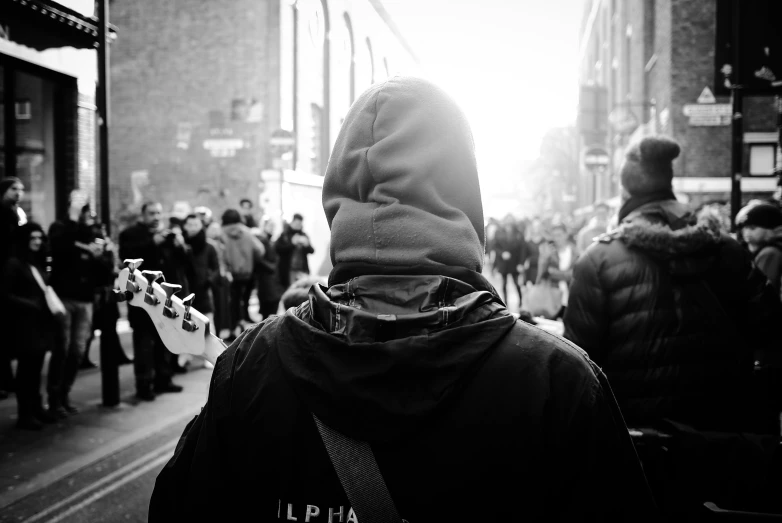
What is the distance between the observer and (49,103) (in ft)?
38.4

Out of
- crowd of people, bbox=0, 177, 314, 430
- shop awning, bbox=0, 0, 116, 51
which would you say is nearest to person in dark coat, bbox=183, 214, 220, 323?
crowd of people, bbox=0, 177, 314, 430

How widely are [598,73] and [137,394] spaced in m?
37.4

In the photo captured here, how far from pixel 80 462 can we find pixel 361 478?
17.0 feet

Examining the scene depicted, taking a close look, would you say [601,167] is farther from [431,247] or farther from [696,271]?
[431,247]

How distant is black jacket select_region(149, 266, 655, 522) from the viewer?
1270mm

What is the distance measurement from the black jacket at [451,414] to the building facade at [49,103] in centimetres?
1076

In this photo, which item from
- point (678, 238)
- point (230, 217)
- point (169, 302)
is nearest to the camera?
point (169, 302)

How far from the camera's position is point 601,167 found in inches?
1049

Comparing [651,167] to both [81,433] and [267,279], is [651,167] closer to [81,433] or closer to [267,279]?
[81,433]

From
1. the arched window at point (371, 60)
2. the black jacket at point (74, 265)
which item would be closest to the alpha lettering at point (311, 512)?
the black jacket at point (74, 265)

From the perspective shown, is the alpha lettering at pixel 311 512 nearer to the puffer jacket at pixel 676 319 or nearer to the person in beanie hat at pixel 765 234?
the puffer jacket at pixel 676 319

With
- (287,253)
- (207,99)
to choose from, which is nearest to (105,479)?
(287,253)

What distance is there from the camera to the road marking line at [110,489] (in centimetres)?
478

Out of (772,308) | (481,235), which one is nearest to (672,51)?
(772,308)
